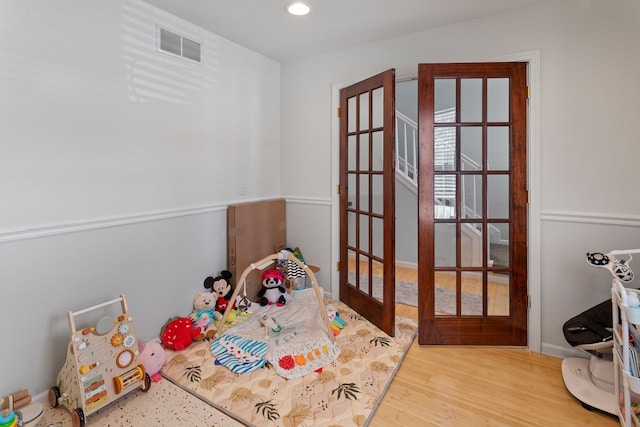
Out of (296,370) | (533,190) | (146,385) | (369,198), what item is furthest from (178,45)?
(533,190)

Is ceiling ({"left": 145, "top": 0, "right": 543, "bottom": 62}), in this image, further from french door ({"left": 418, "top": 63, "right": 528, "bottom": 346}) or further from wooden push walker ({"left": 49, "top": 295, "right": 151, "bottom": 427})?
wooden push walker ({"left": 49, "top": 295, "right": 151, "bottom": 427})

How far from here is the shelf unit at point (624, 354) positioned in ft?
4.64

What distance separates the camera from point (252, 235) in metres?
3.08

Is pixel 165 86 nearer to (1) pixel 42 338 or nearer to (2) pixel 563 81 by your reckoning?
(1) pixel 42 338

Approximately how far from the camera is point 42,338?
186 centimetres

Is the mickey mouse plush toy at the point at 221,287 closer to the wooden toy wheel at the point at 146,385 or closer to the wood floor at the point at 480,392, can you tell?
the wooden toy wheel at the point at 146,385

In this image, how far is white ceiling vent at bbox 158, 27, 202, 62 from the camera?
7.80ft

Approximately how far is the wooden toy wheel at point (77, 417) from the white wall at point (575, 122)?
2.84 meters

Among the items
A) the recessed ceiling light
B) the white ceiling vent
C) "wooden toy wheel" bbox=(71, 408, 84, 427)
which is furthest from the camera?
the white ceiling vent

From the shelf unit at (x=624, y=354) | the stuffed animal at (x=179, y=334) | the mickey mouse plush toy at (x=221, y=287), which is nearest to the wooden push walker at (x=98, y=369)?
the stuffed animal at (x=179, y=334)

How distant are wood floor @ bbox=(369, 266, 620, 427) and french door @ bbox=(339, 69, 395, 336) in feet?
1.64

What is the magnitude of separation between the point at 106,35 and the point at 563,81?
2.95 meters

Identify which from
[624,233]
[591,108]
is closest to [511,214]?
[624,233]

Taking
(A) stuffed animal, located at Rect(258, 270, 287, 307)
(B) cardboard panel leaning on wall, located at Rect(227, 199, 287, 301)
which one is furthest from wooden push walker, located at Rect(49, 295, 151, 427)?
(A) stuffed animal, located at Rect(258, 270, 287, 307)
